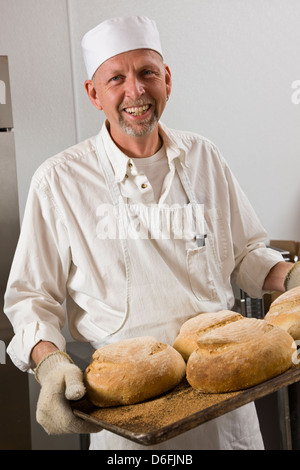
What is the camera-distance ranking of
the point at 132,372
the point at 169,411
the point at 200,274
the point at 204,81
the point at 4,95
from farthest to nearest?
the point at 204,81, the point at 4,95, the point at 200,274, the point at 132,372, the point at 169,411

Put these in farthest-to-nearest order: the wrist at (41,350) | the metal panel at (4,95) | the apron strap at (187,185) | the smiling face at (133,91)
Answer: the metal panel at (4,95), the apron strap at (187,185), the smiling face at (133,91), the wrist at (41,350)

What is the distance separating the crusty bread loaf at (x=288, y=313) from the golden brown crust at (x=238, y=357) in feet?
0.27

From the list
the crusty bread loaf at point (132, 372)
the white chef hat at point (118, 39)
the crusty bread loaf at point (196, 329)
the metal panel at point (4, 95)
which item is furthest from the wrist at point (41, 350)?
the metal panel at point (4, 95)

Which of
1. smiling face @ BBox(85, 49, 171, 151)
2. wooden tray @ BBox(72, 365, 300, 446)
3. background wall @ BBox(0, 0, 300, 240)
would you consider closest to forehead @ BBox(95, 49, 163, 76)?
smiling face @ BBox(85, 49, 171, 151)

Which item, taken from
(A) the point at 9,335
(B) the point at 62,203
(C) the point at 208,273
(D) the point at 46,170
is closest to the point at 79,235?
(B) the point at 62,203

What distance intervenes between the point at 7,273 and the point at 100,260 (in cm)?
77

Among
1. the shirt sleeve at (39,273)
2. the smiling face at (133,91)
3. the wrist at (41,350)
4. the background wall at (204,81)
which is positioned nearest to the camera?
the wrist at (41,350)

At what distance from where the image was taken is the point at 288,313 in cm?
128

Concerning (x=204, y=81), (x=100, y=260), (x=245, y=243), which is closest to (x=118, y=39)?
(x=100, y=260)

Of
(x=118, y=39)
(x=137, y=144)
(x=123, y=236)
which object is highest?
(x=118, y=39)

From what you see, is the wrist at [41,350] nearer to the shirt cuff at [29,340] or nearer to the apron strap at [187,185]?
the shirt cuff at [29,340]

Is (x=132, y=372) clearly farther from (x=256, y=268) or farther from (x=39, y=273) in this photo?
(x=256, y=268)

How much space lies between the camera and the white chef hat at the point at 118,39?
1.47m
